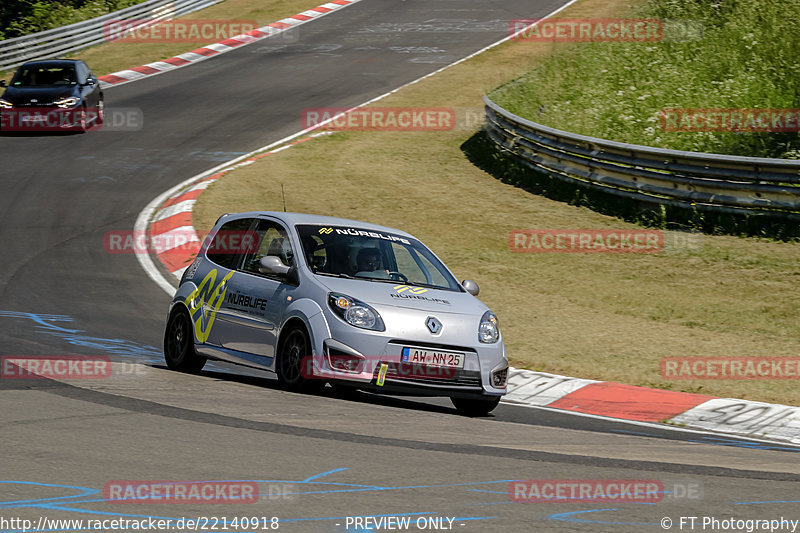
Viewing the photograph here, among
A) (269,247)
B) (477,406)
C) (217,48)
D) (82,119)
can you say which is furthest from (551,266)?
(217,48)

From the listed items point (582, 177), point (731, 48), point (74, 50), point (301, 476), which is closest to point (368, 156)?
→ point (582, 177)

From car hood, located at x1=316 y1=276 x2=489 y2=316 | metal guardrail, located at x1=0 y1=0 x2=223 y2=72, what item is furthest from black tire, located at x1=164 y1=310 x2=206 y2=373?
metal guardrail, located at x1=0 y1=0 x2=223 y2=72

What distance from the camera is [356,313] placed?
8.85 m

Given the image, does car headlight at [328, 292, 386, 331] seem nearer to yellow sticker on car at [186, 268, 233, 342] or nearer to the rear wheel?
yellow sticker on car at [186, 268, 233, 342]

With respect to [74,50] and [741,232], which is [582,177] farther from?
[74,50]

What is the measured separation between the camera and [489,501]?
5.71 metres

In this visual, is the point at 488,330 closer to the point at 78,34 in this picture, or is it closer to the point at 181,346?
the point at 181,346

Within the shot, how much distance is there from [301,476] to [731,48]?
20.7 meters

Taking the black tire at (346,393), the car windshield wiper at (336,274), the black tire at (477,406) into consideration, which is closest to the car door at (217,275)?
the car windshield wiper at (336,274)

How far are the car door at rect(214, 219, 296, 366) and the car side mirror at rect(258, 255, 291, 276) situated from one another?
5.7 inches

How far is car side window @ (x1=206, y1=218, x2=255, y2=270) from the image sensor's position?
408 inches

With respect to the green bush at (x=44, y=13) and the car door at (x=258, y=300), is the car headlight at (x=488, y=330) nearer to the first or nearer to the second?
the car door at (x=258, y=300)

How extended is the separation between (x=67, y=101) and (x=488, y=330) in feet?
58.6

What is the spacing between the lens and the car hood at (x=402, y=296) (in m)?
9.04
